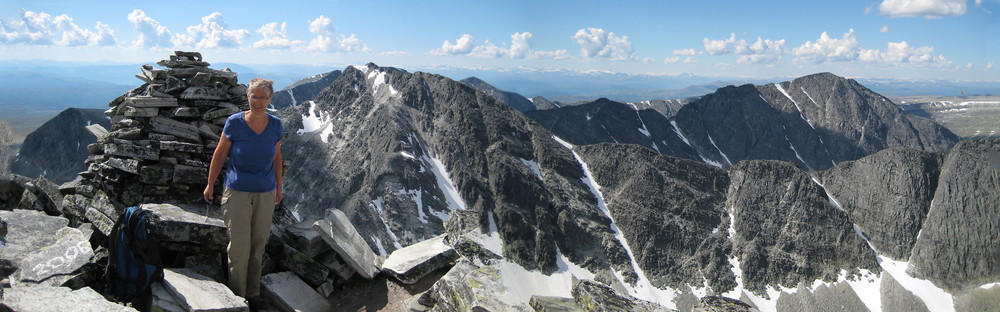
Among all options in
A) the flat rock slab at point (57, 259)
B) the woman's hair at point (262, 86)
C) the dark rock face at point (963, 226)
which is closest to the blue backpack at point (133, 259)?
the flat rock slab at point (57, 259)

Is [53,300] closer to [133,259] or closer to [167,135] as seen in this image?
[133,259]

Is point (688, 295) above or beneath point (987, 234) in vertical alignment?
beneath

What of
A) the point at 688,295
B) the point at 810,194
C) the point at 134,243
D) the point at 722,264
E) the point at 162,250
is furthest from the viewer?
the point at 810,194

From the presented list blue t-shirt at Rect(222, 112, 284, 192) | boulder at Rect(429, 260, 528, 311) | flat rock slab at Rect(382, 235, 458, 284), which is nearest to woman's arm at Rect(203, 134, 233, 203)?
blue t-shirt at Rect(222, 112, 284, 192)

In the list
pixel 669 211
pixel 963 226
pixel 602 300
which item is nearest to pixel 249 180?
pixel 602 300

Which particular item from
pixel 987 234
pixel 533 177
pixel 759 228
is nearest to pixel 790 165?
pixel 759 228

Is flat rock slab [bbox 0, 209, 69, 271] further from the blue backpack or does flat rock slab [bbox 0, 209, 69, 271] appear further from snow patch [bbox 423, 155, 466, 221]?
snow patch [bbox 423, 155, 466, 221]

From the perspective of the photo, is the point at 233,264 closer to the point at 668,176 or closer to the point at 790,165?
the point at 668,176
